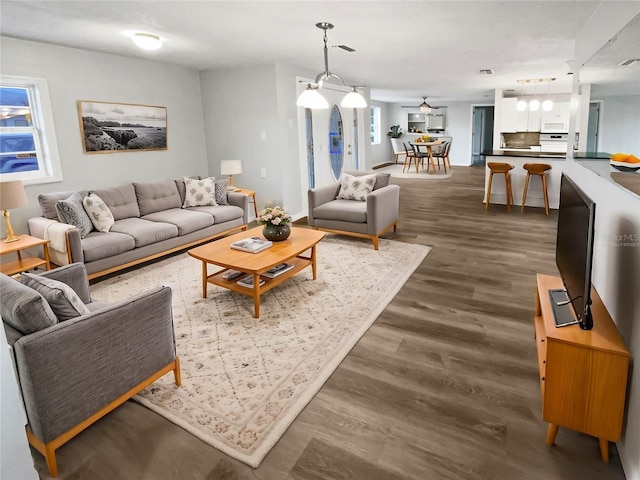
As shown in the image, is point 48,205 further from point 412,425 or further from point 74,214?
point 412,425

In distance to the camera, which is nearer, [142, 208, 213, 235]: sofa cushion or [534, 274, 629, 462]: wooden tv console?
[534, 274, 629, 462]: wooden tv console

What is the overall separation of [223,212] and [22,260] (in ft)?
7.02

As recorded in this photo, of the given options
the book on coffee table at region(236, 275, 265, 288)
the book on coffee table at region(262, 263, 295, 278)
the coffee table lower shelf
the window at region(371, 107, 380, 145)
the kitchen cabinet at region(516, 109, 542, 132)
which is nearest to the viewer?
the coffee table lower shelf

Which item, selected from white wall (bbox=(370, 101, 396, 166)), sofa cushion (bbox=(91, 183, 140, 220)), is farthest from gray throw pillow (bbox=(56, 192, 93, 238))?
white wall (bbox=(370, 101, 396, 166))

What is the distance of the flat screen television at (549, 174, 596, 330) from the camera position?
1750mm

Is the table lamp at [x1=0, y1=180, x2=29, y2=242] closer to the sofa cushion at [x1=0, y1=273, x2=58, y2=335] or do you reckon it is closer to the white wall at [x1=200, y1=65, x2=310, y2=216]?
the sofa cushion at [x1=0, y1=273, x2=58, y2=335]

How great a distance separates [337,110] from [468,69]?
238 centimetres

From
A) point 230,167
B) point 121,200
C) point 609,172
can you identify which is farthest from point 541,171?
point 121,200

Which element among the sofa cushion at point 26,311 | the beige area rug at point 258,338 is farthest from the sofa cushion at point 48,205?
the sofa cushion at point 26,311

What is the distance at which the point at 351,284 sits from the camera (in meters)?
3.82

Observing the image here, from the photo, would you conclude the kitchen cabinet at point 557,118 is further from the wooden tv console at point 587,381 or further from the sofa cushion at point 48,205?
the sofa cushion at point 48,205

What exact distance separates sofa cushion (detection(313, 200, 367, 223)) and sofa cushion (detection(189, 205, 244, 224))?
1.05 meters

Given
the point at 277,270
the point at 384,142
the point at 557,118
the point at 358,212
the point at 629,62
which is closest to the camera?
the point at 629,62

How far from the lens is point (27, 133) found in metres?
4.28
